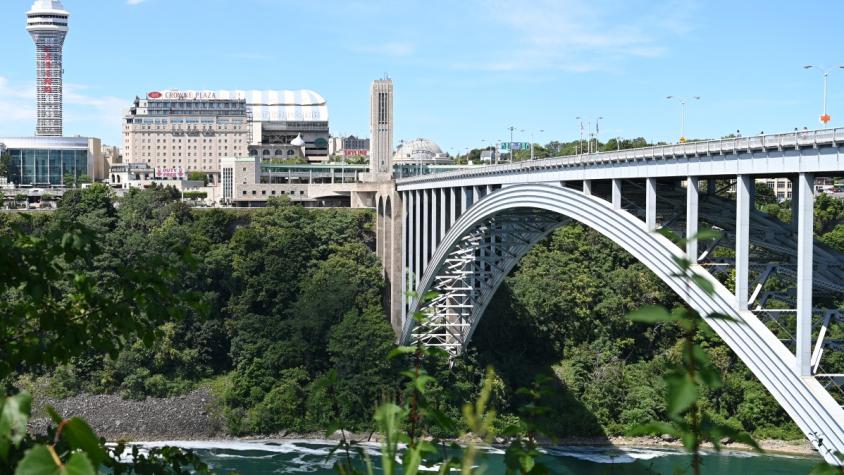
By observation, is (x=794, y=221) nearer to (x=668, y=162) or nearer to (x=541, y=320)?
(x=668, y=162)

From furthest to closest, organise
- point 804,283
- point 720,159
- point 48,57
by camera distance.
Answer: point 48,57
point 720,159
point 804,283

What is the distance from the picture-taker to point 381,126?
5819 cm

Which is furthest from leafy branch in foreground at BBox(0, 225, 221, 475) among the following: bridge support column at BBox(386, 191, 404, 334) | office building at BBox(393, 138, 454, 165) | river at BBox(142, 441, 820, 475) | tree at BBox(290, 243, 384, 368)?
office building at BBox(393, 138, 454, 165)

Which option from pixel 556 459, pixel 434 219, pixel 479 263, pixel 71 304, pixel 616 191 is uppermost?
pixel 616 191

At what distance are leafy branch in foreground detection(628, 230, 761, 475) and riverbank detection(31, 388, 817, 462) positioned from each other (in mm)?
38521

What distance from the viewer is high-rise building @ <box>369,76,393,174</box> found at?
5728cm

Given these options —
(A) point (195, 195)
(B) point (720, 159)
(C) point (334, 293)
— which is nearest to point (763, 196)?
(C) point (334, 293)

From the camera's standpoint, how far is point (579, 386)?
157 feet

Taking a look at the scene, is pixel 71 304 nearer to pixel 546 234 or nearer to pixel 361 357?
pixel 546 234

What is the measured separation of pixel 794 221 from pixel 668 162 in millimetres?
4174

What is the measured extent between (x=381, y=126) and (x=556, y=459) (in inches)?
972

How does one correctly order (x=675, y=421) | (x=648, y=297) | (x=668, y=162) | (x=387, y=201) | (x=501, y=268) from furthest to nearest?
(x=387, y=201) < (x=648, y=297) < (x=501, y=268) < (x=668, y=162) < (x=675, y=421)

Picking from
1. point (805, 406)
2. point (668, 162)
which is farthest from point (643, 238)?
point (805, 406)

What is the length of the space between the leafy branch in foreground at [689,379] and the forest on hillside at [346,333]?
34.9 m
